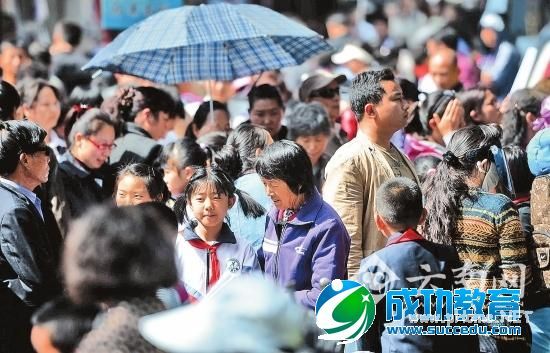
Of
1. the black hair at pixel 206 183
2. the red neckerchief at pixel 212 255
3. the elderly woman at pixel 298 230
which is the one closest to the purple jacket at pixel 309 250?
the elderly woman at pixel 298 230

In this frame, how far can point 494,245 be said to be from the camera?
5.09 metres

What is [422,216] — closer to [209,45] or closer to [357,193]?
[357,193]

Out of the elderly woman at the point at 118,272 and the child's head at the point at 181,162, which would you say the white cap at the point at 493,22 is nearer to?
the child's head at the point at 181,162

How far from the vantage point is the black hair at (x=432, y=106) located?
7.70 meters

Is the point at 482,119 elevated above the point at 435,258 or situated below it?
below

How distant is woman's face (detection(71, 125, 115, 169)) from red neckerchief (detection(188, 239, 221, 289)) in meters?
1.91

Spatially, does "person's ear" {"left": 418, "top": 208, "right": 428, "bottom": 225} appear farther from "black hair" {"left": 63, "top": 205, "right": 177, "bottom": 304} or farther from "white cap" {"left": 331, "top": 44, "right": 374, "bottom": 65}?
"white cap" {"left": 331, "top": 44, "right": 374, "bottom": 65}

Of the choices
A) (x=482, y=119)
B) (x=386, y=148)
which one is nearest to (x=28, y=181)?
(x=386, y=148)

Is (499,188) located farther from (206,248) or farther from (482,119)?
(482,119)

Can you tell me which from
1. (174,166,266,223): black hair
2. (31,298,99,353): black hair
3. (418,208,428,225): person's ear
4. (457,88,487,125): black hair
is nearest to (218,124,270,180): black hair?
(174,166,266,223): black hair

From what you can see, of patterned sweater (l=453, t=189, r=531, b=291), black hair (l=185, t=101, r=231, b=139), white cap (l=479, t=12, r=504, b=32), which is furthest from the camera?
white cap (l=479, t=12, r=504, b=32)

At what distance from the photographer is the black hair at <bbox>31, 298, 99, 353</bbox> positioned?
3.29 m

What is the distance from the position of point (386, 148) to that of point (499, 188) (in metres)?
0.68

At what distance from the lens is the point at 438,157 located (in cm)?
712
